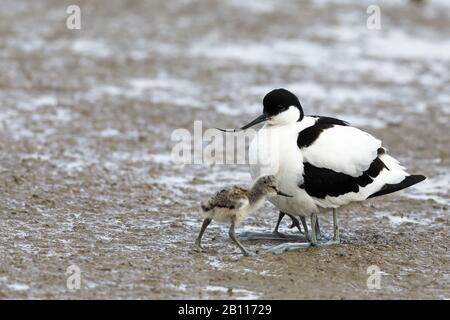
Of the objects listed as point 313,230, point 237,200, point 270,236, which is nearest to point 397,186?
point 313,230

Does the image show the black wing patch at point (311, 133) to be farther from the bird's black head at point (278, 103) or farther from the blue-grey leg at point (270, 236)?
the blue-grey leg at point (270, 236)

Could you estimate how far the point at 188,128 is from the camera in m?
10.3

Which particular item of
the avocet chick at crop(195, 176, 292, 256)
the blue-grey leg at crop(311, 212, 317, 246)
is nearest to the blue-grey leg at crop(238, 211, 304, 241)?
the blue-grey leg at crop(311, 212, 317, 246)

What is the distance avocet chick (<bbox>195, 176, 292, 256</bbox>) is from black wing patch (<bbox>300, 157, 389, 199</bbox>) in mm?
225

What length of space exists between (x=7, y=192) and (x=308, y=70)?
591 cm

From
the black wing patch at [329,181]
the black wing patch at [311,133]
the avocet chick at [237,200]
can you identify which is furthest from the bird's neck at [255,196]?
the black wing patch at [311,133]

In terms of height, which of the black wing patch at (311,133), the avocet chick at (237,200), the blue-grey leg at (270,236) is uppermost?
the black wing patch at (311,133)

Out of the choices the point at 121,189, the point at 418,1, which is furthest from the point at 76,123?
the point at 418,1

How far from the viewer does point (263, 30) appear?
14.7 m

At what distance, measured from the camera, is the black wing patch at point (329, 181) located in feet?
21.3

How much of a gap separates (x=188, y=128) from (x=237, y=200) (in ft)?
13.2

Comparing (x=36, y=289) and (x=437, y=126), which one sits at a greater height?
(x=437, y=126)

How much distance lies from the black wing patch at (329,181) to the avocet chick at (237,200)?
225 mm
